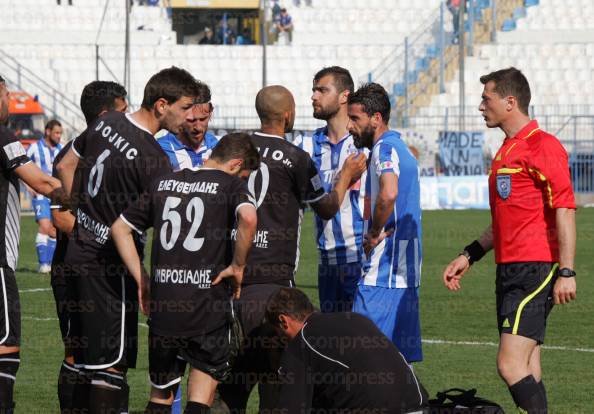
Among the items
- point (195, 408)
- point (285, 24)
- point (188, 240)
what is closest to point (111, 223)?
point (188, 240)

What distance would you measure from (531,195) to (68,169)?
2762 mm

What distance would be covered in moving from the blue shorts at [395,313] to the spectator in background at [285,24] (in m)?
32.9

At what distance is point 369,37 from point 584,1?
7755 millimetres

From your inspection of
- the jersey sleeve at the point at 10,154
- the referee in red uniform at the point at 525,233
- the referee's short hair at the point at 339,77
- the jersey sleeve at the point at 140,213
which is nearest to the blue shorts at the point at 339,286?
the referee's short hair at the point at 339,77

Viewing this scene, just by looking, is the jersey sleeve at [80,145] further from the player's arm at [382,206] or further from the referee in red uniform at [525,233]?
the referee in red uniform at [525,233]

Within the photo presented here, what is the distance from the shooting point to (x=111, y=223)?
22.1 ft

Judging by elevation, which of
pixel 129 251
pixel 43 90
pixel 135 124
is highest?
pixel 43 90

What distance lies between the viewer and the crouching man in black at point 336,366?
5867 millimetres

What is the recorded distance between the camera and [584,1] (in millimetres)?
41875

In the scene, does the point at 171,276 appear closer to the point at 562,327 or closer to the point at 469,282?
the point at 562,327

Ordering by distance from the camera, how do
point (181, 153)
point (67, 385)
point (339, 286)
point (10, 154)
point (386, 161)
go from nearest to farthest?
point (10, 154) < point (386, 161) < point (67, 385) < point (339, 286) < point (181, 153)

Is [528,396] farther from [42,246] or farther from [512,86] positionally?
[42,246]

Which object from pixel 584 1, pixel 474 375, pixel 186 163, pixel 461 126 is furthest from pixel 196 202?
pixel 584 1

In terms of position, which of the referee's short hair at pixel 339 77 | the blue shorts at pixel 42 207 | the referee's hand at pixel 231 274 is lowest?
the blue shorts at pixel 42 207
